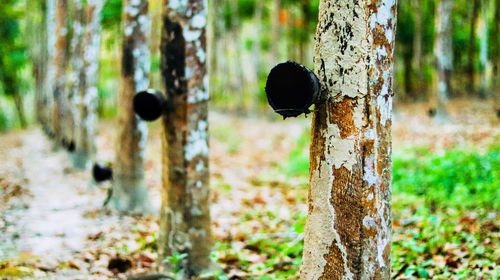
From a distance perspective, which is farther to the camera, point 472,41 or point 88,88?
point 472,41

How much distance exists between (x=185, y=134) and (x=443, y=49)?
43.6 feet

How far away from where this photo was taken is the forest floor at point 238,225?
217 inches

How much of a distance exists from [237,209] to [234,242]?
2.37m

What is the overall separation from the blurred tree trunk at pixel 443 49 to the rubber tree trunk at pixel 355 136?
13566 millimetres

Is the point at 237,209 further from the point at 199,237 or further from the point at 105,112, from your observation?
the point at 105,112

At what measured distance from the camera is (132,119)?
8.42 meters

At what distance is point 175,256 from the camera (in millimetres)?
5176

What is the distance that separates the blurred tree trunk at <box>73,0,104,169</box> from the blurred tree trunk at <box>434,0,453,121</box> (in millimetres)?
10247

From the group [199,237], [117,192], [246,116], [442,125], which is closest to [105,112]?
[246,116]

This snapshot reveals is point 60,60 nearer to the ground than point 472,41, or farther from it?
nearer to the ground

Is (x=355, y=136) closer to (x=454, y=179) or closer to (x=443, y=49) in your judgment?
(x=454, y=179)

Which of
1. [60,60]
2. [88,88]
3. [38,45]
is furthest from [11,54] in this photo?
[88,88]

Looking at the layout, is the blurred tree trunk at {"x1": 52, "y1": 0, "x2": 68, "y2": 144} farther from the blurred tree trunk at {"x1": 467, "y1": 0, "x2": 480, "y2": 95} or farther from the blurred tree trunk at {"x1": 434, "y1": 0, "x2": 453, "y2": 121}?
the blurred tree trunk at {"x1": 467, "y1": 0, "x2": 480, "y2": 95}

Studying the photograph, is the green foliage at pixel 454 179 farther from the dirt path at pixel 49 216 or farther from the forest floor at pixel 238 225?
the dirt path at pixel 49 216
